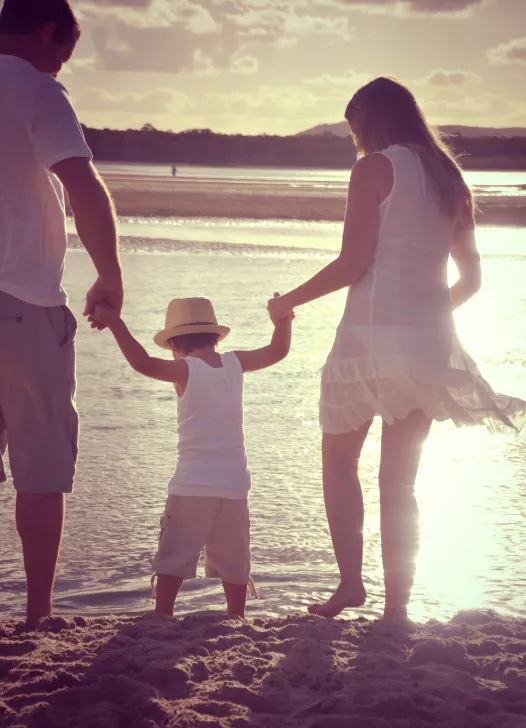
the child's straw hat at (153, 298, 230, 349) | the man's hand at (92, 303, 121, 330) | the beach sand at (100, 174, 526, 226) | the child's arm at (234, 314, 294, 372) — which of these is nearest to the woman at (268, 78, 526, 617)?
the child's arm at (234, 314, 294, 372)

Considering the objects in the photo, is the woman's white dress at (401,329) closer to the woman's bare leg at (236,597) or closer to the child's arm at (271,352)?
the child's arm at (271,352)

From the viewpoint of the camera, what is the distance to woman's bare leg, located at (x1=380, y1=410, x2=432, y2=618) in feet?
12.2

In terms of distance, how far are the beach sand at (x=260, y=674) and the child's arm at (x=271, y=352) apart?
84 centimetres

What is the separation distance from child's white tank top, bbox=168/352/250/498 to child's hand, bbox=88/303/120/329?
0.36 meters

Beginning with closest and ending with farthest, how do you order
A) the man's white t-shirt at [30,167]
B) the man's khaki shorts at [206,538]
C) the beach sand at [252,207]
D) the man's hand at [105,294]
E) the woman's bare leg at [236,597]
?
the man's white t-shirt at [30,167] < the man's hand at [105,294] < the man's khaki shorts at [206,538] < the woman's bare leg at [236,597] < the beach sand at [252,207]

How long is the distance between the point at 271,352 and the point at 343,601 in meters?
0.86

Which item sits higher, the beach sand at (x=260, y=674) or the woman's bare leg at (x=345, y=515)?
the woman's bare leg at (x=345, y=515)

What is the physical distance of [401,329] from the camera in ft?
11.9

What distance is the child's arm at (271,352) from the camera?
3895 millimetres

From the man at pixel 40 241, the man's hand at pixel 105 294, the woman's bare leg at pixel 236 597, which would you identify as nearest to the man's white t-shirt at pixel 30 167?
the man at pixel 40 241

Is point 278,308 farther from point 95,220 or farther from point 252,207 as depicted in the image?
point 252,207

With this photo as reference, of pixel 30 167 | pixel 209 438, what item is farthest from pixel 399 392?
pixel 30 167

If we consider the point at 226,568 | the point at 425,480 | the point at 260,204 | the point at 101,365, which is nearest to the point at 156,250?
the point at 101,365

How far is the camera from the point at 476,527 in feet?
16.1
